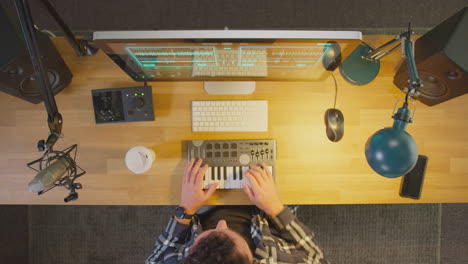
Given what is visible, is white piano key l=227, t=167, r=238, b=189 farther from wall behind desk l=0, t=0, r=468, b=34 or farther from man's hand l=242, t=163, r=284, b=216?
wall behind desk l=0, t=0, r=468, b=34

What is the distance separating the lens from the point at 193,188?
127 centimetres

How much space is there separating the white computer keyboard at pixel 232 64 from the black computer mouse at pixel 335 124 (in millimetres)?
360

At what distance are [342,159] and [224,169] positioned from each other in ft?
1.91

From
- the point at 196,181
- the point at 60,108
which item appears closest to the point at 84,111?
the point at 60,108

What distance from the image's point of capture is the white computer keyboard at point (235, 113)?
4.28 feet

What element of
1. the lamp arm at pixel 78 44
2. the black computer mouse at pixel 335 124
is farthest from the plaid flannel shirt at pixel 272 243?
the lamp arm at pixel 78 44

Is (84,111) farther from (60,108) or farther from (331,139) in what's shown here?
(331,139)

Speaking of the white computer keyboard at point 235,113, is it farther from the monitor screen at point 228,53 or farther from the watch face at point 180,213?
the watch face at point 180,213

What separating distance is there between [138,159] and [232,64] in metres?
0.61

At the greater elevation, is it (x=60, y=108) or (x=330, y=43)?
(x=330, y=43)

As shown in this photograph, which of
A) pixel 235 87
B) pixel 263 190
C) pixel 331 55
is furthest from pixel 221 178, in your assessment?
pixel 331 55

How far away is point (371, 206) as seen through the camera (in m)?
1.90

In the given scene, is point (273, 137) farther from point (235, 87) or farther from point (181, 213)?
point (181, 213)

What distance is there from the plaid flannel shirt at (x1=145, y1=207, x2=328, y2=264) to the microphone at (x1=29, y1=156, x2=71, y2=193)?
561mm
